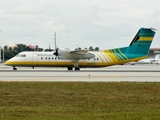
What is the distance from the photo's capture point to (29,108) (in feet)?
44.1

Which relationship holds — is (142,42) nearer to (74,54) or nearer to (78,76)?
(74,54)

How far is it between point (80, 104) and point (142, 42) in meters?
37.4

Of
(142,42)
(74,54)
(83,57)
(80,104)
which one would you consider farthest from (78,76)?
(142,42)

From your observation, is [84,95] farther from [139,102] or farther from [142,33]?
[142,33]

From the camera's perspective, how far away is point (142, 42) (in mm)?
50812

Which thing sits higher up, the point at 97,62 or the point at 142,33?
the point at 142,33

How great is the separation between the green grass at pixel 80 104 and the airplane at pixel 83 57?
98.1 feet

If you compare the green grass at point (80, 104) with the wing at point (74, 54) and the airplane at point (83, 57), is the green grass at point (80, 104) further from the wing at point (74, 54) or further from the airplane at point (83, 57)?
the airplane at point (83, 57)

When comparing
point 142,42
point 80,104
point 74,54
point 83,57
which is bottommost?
point 80,104

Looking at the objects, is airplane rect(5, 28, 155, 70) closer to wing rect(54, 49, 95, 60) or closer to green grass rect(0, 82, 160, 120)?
wing rect(54, 49, 95, 60)

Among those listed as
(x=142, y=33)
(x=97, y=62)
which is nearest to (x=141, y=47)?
(x=142, y=33)

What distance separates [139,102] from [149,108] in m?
1.64

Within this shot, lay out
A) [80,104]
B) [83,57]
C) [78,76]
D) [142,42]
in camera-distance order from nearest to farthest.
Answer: [80,104] < [78,76] < [83,57] < [142,42]

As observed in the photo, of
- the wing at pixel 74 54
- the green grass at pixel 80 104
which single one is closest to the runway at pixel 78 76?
the green grass at pixel 80 104
